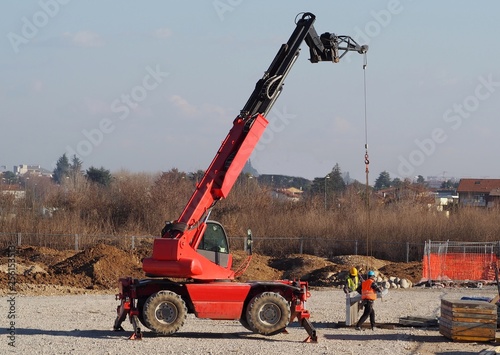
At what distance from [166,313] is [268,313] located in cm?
225

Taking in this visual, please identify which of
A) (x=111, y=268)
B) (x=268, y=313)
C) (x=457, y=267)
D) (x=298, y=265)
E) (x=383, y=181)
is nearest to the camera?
(x=268, y=313)

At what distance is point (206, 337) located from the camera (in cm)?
1953

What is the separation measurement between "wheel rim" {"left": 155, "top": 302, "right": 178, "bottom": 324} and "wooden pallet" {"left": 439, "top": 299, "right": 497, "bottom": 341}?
6.12 m

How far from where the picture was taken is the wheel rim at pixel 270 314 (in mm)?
19016

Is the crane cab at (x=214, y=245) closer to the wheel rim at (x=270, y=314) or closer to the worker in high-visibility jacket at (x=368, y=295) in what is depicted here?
the wheel rim at (x=270, y=314)

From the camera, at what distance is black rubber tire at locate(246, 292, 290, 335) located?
18.9 m

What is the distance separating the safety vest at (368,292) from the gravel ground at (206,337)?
2.80 feet

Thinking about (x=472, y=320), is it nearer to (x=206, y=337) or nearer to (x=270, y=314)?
(x=270, y=314)

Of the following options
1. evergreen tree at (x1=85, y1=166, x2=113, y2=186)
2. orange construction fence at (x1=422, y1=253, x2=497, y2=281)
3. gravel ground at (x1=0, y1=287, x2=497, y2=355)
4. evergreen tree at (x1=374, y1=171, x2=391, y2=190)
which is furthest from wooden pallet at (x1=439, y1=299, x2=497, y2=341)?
evergreen tree at (x1=374, y1=171, x2=391, y2=190)

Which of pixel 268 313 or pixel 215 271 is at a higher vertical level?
pixel 215 271

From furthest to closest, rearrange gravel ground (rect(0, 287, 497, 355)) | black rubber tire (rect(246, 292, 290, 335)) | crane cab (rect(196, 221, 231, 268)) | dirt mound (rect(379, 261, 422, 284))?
1. dirt mound (rect(379, 261, 422, 284))
2. crane cab (rect(196, 221, 231, 268))
3. black rubber tire (rect(246, 292, 290, 335))
4. gravel ground (rect(0, 287, 497, 355))

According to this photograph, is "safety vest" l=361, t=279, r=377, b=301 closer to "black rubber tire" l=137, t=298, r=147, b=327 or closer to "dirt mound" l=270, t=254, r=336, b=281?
"black rubber tire" l=137, t=298, r=147, b=327

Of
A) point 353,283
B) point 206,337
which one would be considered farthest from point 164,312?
point 353,283

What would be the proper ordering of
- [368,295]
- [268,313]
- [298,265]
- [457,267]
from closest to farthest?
1. [268,313]
2. [368,295]
3. [457,267]
4. [298,265]
